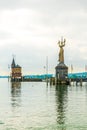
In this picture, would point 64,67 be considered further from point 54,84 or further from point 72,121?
point 72,121

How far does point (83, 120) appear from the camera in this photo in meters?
35.8

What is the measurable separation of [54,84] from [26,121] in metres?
96.5

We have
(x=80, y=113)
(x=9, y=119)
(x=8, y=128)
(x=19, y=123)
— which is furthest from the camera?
(x=80, y=113)

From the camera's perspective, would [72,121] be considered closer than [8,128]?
No

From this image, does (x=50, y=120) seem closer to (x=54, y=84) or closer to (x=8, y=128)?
(x=8, y=128)

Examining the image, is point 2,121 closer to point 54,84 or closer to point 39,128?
point 39,128

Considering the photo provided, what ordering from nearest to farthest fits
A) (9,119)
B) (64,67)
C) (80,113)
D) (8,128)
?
(8,128) → (9,119) → (80,113) → (64,67)

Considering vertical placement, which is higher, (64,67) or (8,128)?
(64,67)

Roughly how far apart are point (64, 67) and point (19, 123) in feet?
303

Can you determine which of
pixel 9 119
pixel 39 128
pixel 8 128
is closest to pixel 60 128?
pixel 39 128

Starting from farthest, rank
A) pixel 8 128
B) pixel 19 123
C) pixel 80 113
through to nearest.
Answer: pixel 80 113 < pixel 19 123 < pixel 8 128

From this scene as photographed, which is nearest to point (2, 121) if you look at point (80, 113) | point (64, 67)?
point (80, 113)

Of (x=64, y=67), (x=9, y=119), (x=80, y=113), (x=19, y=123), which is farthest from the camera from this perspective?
(x=64, y=67)

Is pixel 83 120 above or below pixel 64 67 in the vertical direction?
below
